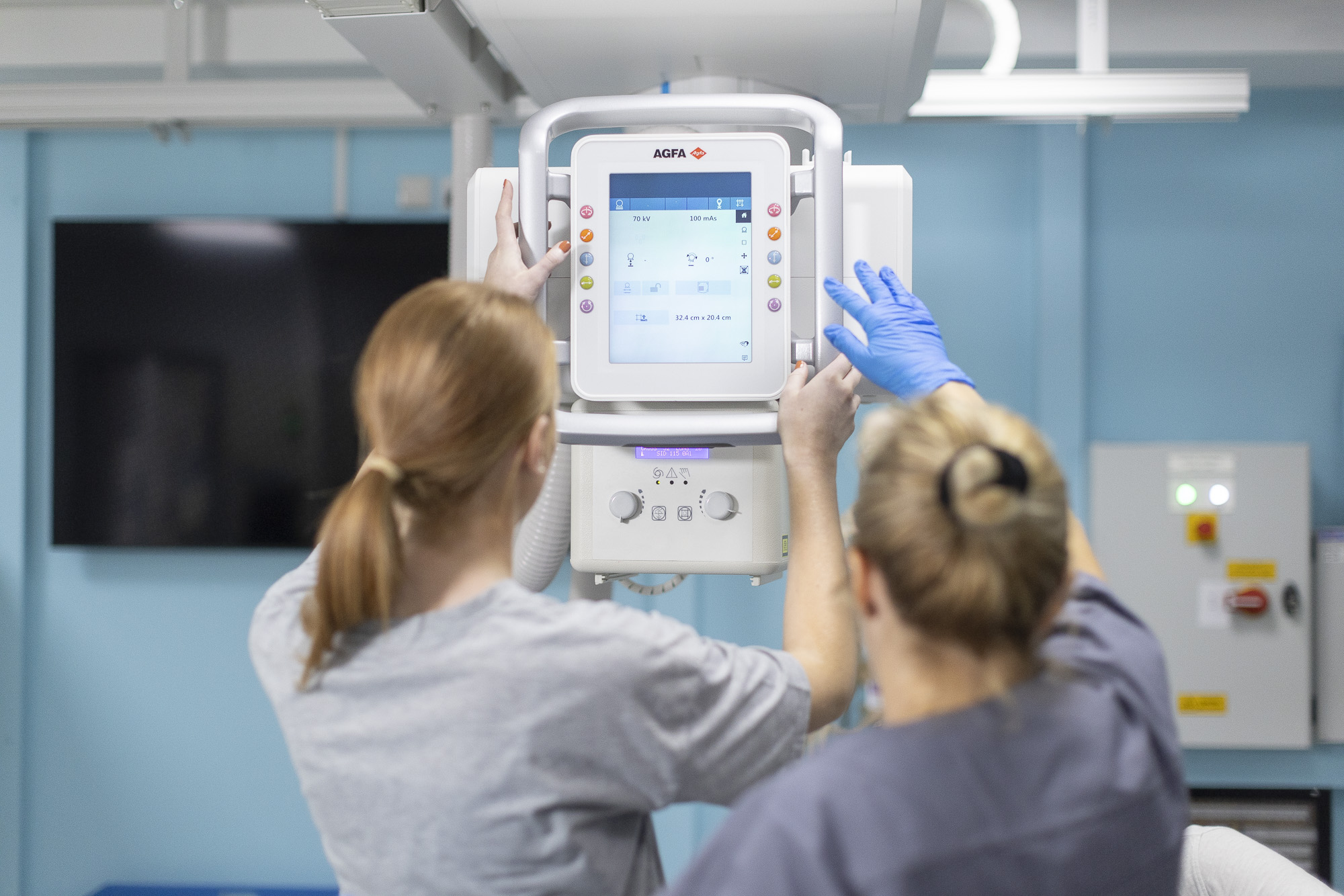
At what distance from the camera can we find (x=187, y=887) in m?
2.55

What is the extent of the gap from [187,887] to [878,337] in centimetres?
252

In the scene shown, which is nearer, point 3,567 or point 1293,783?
point 1293,783

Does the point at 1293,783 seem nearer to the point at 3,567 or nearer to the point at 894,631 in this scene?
the point at 894,631

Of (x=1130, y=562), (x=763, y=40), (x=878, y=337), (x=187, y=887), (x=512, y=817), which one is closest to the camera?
(x=512, y=817)

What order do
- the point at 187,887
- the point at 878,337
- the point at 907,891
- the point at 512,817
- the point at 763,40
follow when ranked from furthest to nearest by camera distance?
1. the point at 187,887
2. the point at 763,40
3. the point at 878,337
4. the point at 512,817
5. the point at 907,891

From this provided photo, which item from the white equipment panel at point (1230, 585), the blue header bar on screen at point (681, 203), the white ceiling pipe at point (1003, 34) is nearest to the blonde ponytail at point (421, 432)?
the blue header bar on screen at point (681, 203)

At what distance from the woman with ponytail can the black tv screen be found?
5.70 ft

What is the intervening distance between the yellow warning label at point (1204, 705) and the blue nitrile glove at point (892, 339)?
1.68 metres

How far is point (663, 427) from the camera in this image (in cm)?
112

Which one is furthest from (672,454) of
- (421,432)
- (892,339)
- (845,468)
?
(845,468)

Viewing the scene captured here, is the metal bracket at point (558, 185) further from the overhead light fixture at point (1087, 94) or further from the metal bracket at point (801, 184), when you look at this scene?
the overhead light fixture at point (1087, 94)

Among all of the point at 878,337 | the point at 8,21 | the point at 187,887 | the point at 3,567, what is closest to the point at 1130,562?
the point at 878,337

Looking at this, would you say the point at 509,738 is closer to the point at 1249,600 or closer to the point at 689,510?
the point at 689,510

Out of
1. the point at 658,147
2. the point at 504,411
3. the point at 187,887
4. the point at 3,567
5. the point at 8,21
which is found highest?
the point at 8,21
